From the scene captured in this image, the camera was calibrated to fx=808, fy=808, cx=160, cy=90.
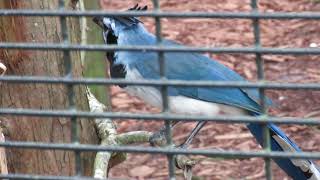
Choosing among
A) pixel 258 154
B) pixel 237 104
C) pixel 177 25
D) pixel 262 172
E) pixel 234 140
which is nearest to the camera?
pixel 258 154

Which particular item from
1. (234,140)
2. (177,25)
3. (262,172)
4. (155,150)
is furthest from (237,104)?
(177,25)

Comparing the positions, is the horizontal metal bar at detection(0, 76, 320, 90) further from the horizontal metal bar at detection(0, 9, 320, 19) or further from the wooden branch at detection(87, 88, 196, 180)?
the wooden branch at detection(87, 88, 196, 180)

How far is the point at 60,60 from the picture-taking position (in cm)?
358

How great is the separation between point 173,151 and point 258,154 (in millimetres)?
264

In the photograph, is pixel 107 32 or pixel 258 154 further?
pixel 107 32

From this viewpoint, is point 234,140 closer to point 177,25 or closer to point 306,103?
point 306,103

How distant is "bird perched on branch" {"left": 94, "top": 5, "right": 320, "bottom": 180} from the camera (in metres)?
3.68

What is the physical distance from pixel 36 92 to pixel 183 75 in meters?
0.67

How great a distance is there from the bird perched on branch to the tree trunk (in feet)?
0.73

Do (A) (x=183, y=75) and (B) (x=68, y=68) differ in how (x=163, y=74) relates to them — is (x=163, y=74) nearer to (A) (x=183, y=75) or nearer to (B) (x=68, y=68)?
(B) (x=68, y=68)

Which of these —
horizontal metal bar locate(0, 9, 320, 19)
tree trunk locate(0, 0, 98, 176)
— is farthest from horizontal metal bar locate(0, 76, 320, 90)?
tree trunk locate(0, 0, 98, 176)

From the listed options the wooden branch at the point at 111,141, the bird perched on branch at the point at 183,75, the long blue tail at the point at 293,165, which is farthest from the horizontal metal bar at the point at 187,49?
the bird perched on branch at the point at 183,75

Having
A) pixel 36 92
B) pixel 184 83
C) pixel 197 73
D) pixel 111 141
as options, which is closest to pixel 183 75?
pixel 197 73

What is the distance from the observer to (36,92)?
3.59 metres
